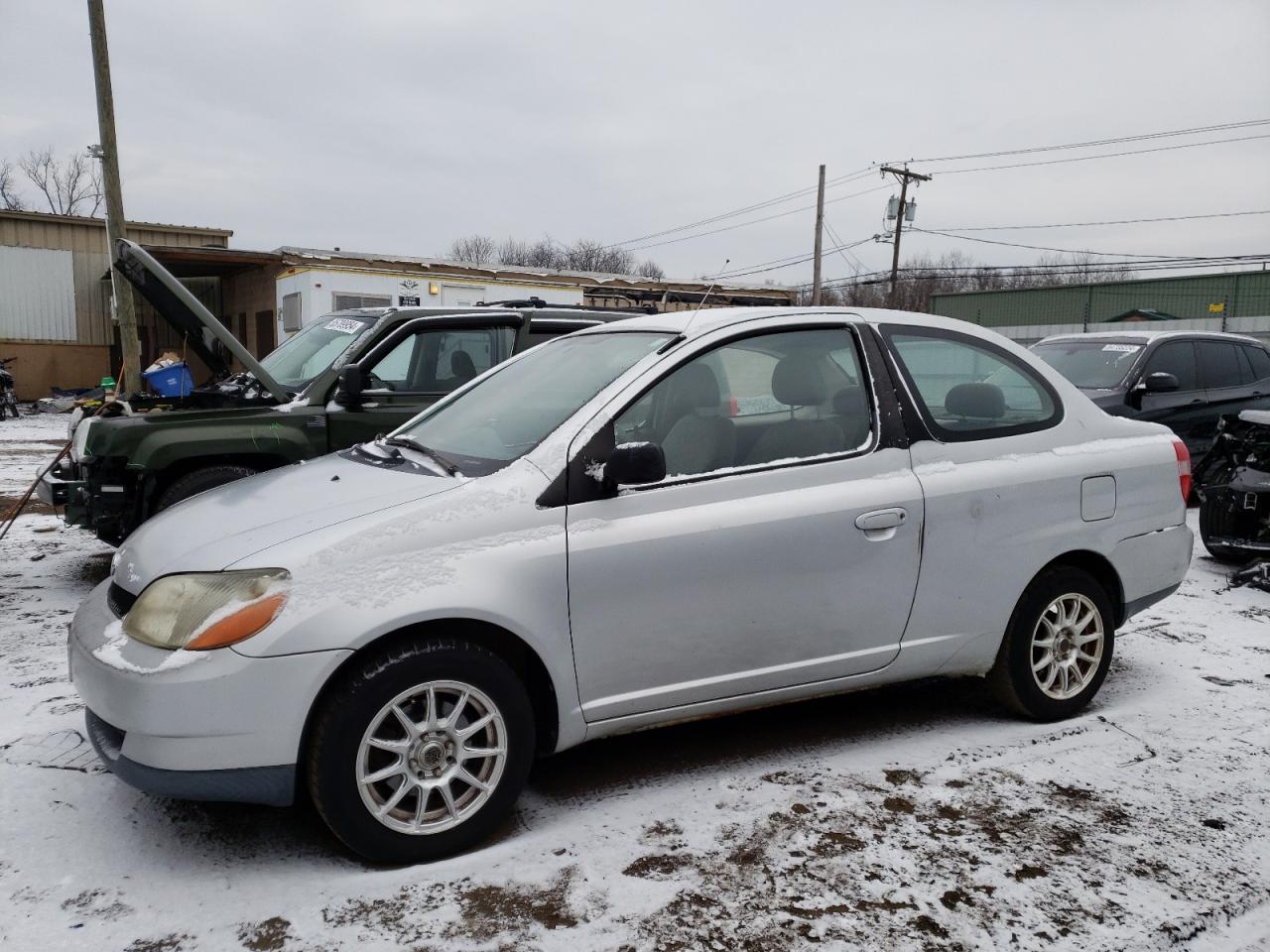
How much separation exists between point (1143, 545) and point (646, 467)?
2416mm

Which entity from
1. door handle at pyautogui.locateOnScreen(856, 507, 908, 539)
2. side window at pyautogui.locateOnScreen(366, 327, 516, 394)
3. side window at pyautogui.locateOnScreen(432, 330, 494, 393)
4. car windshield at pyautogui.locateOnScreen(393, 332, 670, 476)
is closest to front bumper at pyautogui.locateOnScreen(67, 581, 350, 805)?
car windshield at pyautogui.locateOnScreen(393, 332, 670, 476)

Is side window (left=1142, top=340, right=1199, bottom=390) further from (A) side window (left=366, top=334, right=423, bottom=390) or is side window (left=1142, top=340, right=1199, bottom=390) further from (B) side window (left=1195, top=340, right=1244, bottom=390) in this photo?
(A) side window (left=366, top=334, right=423, bottom=390)

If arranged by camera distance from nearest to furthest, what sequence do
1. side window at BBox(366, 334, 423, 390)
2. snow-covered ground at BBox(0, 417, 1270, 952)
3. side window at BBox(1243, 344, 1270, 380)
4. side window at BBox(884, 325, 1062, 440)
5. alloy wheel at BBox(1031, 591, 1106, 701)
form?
1. snow-covered ground at BBox(0, 417, 1270, 952)
2. side window at BBox(884, 325, 1062, 440)
3. alloy wheel at BBox(1031, 591, 1106, 701)
4. side window at BBox(366, 334, 423, 390)
5. side window at BBox(1243, 344, 1270, 380)

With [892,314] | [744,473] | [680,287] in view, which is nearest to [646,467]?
[744,473]

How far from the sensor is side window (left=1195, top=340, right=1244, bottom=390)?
31.1 ft

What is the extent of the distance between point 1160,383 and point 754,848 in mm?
7330

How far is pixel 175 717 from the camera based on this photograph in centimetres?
269

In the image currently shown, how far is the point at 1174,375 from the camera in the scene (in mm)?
9227

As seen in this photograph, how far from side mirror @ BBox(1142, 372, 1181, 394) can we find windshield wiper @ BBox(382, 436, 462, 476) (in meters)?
7.32

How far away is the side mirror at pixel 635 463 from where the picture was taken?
3064mm

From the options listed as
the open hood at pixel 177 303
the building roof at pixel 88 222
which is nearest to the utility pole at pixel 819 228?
the building roof at pixel 88 222

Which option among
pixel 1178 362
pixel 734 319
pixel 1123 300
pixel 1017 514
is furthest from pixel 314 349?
pixel 1123 300

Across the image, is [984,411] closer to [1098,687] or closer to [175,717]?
[1098,687]

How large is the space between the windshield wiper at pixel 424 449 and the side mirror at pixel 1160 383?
732cm
